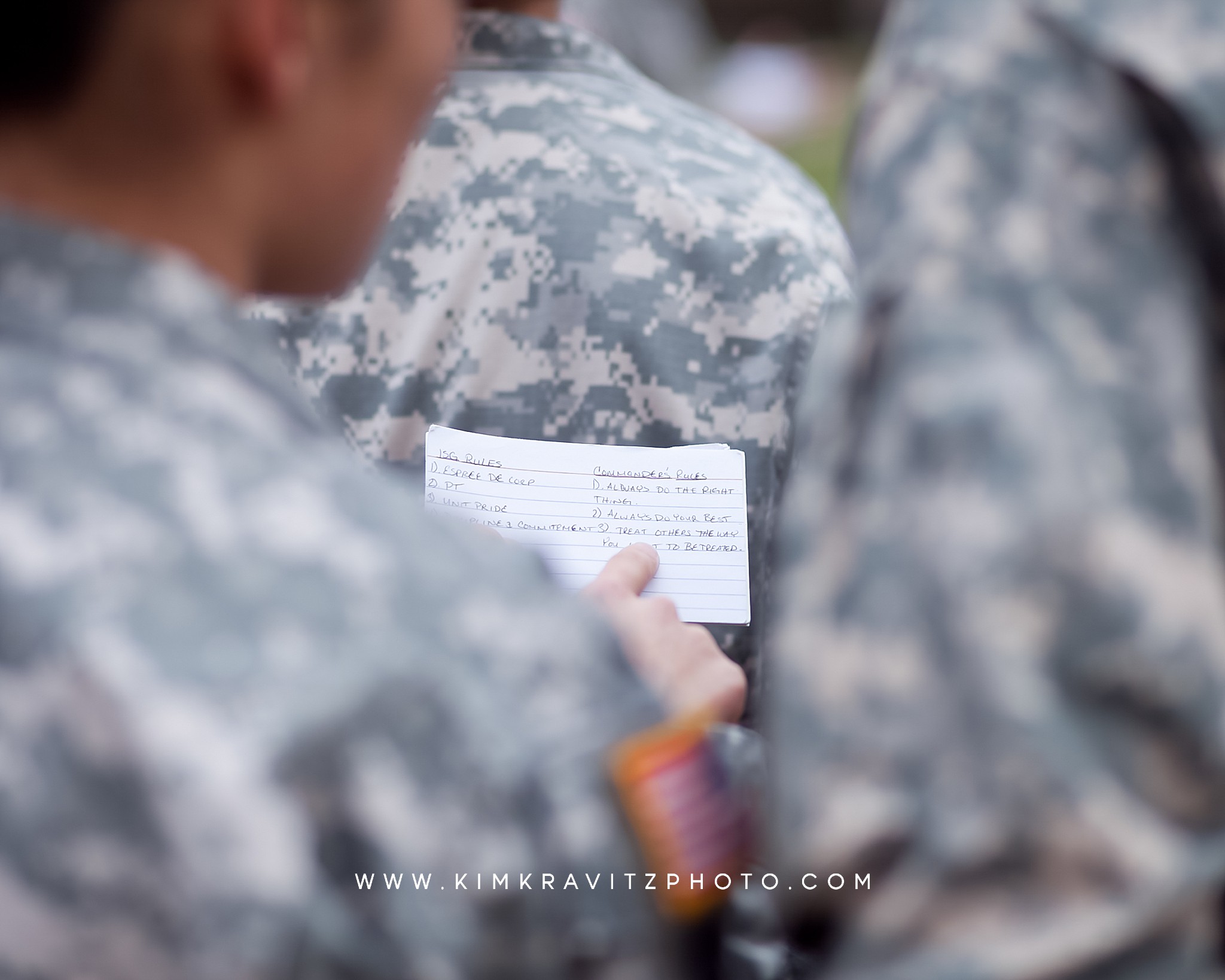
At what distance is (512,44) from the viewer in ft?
3.80

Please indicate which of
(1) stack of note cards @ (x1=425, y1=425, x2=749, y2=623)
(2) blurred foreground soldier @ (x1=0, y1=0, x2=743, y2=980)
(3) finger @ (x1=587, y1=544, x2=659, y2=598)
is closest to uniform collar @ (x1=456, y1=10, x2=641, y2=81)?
(1) stack of note cards @ (x1=425, y1=425, x2=749, y2=623)

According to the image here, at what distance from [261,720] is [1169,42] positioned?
43 centimetres

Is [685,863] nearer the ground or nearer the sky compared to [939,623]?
nearer the ground

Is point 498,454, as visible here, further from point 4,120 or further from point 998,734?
point 998,734

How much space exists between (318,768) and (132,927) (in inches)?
4.1

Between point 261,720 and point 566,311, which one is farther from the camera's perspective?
point 566,311

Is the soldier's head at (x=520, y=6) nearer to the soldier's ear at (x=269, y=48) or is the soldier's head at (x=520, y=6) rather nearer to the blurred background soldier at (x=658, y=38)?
A: the soldier's ear at (x=269, y=48)

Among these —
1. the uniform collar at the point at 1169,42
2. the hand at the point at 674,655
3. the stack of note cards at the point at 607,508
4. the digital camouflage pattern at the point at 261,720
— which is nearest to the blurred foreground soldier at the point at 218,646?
the digital camouflage pattern at the point at 261,720

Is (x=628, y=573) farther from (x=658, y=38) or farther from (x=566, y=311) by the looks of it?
(x=658, y=38)

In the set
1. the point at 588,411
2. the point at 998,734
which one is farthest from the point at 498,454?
the point at 998,734

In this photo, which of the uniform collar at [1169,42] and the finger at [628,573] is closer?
the uniform collar at [1169,42]

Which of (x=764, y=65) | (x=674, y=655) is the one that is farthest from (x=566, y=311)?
(x=764, y=65)

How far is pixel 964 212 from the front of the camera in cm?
51

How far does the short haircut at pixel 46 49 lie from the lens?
0.56 metres
